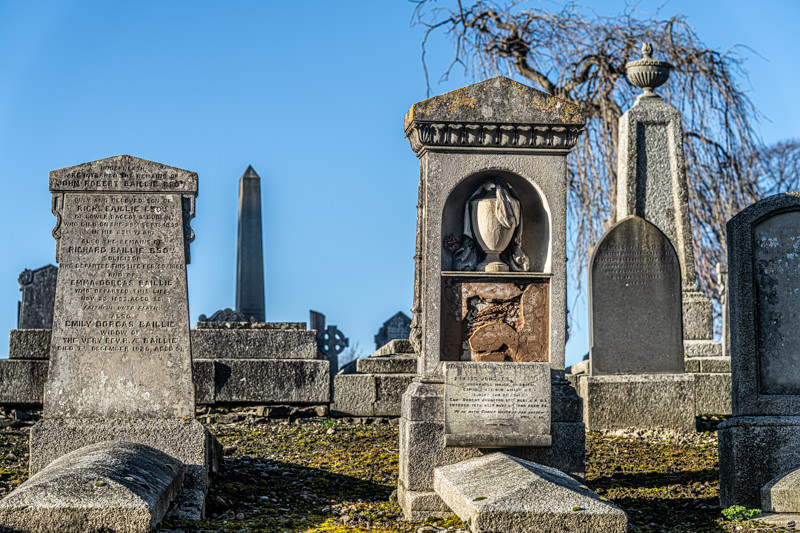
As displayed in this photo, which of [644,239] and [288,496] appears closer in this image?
[288,496]

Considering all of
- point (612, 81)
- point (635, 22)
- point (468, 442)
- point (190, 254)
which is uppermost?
point (635, 22)

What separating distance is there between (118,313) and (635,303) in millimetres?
5470

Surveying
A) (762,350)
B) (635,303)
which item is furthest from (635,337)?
(762,350)

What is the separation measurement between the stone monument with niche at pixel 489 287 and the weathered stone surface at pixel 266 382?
3.50 meters

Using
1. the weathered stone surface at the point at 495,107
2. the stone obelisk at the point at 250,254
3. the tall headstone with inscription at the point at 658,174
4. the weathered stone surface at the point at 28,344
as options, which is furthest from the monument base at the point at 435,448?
the stone obelisk at the point at 250,254

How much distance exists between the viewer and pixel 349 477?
27.1ft

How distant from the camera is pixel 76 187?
25.0 ft

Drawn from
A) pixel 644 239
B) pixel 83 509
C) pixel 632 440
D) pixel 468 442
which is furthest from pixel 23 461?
pixel 644 239

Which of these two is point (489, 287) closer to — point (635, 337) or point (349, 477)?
point (349, 477)

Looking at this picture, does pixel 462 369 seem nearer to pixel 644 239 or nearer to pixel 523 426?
pixel 523 426

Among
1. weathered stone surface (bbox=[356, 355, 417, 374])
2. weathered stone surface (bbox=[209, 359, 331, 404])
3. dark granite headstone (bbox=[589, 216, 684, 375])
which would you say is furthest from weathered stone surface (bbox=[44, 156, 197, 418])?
dark granite headstone (bbox=[589, 216, 684, 375])

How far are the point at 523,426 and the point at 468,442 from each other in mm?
381

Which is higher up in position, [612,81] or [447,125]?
[612,81]

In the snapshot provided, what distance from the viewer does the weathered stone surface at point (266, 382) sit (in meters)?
10.6
